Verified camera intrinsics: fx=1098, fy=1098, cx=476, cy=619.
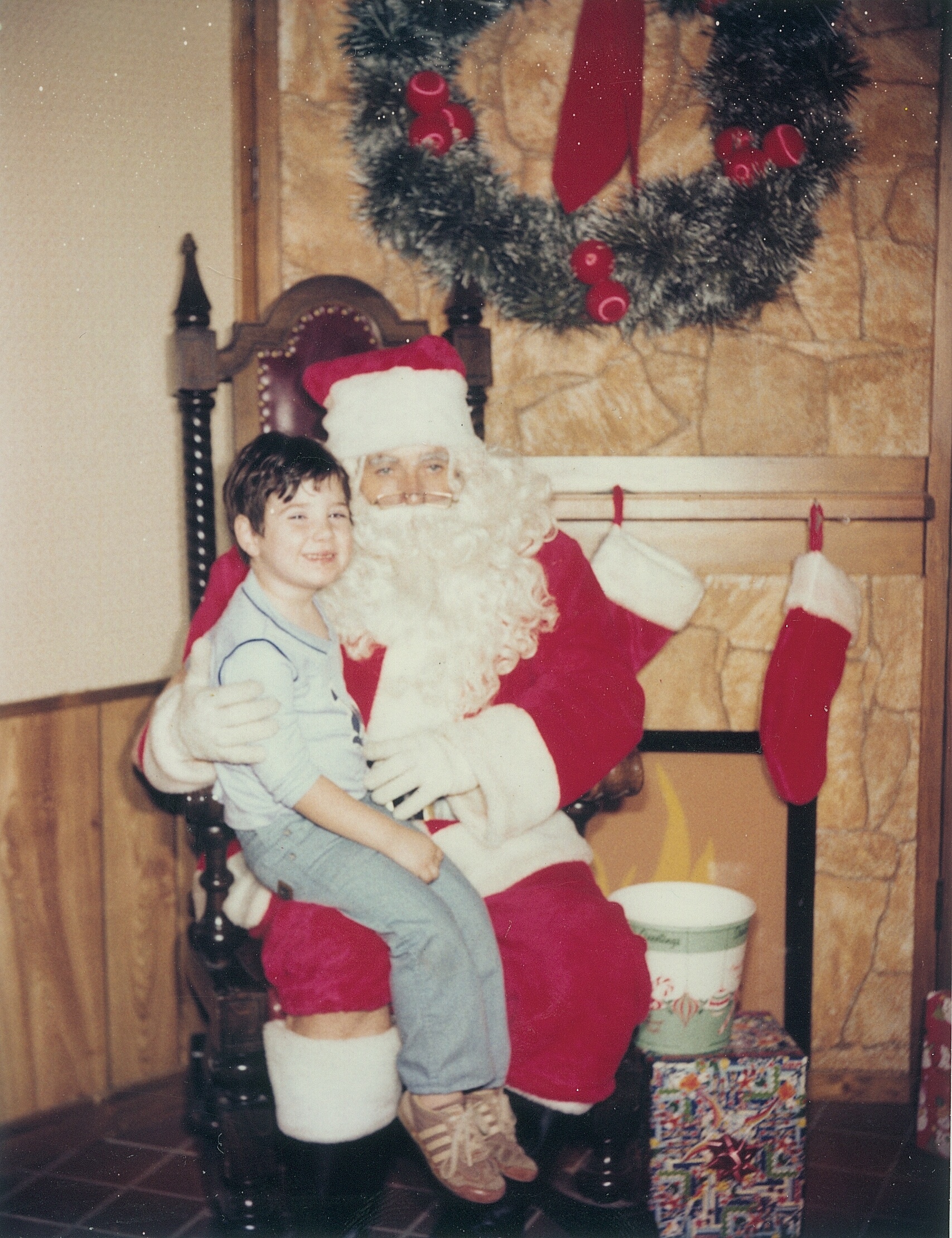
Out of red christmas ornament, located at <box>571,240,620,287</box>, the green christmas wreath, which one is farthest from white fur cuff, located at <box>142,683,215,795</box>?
red christmas ornament, located at <box>571,240,620,287</box>

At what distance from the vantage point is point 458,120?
2432mm

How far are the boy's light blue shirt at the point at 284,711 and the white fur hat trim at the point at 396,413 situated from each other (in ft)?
1.28

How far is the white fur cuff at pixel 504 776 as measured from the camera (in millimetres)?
1878

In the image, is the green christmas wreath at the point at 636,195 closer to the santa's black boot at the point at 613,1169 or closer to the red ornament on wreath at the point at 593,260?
the red ornament on wreath at the point at 593,260

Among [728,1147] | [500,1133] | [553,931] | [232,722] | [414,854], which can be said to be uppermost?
[232,722]

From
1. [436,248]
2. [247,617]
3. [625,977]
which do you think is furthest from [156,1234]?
[436,248]

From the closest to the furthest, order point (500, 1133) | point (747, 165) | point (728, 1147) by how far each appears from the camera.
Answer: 1. point (500, 1133)
2. point (728, 1147)
3. point (747, 165)

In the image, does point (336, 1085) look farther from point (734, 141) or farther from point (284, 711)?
point (734, 141)

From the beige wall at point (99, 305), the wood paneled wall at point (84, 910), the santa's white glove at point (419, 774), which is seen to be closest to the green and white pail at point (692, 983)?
the santa's white glove at point (419, 774)

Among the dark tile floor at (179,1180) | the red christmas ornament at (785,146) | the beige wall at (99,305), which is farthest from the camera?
the red christmas ornament at (785,146)

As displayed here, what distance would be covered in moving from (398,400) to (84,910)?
134 centimetres

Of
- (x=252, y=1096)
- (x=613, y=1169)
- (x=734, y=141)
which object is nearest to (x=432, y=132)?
(x=734, y=141)

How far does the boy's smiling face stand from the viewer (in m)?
1.75

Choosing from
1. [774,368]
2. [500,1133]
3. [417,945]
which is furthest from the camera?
[774,368]
